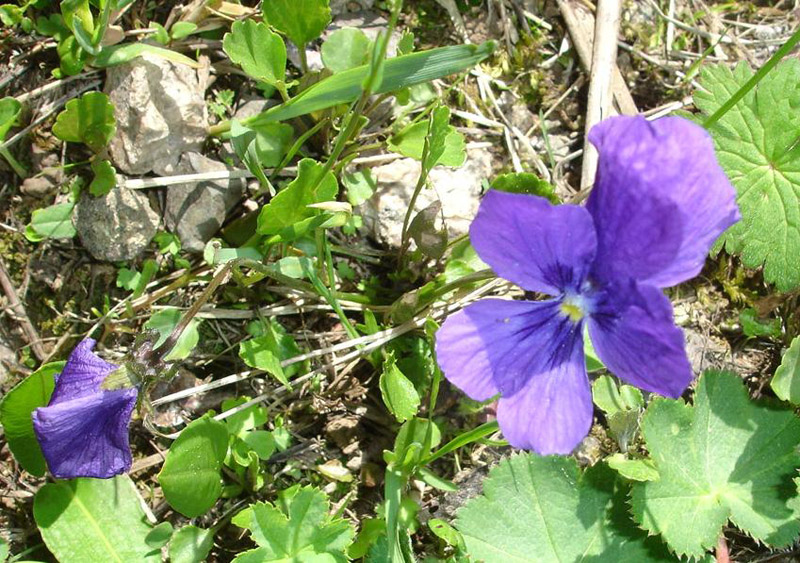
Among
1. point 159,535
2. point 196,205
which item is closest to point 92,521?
point 159,535

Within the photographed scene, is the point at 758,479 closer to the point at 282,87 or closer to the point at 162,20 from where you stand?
the point at 282,87

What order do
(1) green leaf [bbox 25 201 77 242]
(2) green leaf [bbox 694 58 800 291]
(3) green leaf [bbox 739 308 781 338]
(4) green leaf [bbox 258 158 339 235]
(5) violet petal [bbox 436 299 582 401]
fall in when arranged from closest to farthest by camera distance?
(5) violet petal [bbox 436 299 582 401]
(4) green leaf [bbox 258 158 339 235]
(1) green leaf [bbox 25 201 77 242]
(2) green leaf [bbox 694 58 800 291]
(3) green leaf [bbox 739 308 781 338]

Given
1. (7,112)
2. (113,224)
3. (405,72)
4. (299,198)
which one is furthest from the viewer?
(113,224)

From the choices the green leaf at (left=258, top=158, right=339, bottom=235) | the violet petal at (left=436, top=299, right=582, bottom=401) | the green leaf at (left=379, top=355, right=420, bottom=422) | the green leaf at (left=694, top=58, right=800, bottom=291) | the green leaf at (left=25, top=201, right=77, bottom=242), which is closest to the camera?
the violet petal at (left=436, top=299, right=582, bottom=401)

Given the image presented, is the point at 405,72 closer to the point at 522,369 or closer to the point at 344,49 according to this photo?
the point at 344,49

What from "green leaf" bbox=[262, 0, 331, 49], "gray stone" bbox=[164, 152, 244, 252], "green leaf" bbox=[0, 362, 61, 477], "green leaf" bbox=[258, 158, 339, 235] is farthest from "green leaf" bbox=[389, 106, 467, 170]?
"green leaf" bbox=[0, 362, 61, 477]

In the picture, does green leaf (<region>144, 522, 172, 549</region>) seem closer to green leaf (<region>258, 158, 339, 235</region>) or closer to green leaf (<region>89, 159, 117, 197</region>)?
green leaf (<region>258, 158, 339, 235</region>)

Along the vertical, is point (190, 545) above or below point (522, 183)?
below
